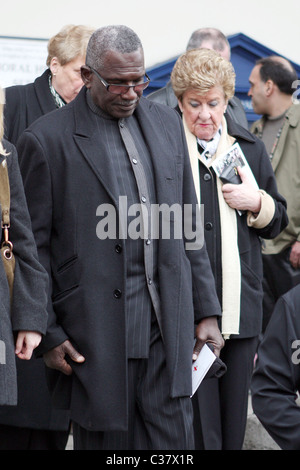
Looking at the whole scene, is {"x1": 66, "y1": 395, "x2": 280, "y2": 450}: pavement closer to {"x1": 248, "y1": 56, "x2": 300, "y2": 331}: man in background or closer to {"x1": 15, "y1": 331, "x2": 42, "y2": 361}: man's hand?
{"x1": 248, "y1": 56, "x2": 300, "y2": 331}: man in background

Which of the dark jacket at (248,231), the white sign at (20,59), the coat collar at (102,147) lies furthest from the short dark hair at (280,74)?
the coat collar at (102,147)

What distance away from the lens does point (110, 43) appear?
388cm

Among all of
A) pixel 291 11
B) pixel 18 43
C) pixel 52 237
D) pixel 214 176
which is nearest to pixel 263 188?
pixel 214 176

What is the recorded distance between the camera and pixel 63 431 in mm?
4738

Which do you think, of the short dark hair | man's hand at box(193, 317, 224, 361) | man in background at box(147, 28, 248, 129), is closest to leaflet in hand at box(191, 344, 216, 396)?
man's hand at box(193, 317, 224, 361)

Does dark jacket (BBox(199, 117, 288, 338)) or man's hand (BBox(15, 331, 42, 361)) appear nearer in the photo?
man's hand (BBox(15, 331, 42, 361))

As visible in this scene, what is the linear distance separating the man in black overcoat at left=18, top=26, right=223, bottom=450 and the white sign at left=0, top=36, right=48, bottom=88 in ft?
9.53

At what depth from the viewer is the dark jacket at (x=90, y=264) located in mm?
3822

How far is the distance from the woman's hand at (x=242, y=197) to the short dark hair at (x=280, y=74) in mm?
2305

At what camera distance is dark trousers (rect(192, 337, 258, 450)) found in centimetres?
475

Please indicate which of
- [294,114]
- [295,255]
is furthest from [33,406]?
[294,114]

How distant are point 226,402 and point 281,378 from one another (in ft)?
4.22

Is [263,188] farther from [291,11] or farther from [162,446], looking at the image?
[291,11]

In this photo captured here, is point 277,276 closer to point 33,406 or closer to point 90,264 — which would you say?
point 33,406
